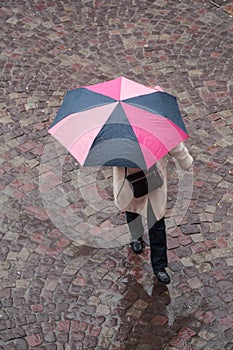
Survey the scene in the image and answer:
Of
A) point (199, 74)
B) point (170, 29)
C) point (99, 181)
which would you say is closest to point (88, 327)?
point (99, 181)

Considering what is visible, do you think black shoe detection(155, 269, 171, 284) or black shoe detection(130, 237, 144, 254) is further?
black shoe detection(130, 237, 144, 254)

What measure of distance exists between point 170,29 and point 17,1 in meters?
2.41

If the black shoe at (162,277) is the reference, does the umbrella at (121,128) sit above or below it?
above

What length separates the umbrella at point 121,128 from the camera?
18.8 ft

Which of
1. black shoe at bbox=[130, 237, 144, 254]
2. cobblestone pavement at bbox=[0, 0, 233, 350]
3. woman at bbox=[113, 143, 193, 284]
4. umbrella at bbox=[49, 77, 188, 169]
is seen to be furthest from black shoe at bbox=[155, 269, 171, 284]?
umbrella at bbox=[49, 77, 188, 169]

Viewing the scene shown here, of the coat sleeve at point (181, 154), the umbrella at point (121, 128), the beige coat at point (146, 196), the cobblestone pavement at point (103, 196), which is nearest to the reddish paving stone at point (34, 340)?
the cobblestone pavement at point (103, 196)

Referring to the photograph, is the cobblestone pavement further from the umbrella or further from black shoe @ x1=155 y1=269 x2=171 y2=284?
the umbrella

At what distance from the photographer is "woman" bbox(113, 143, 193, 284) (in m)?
6.26

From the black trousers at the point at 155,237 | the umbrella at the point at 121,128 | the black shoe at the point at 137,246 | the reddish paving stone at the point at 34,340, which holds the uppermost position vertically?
the umbrella at the point at 121,128

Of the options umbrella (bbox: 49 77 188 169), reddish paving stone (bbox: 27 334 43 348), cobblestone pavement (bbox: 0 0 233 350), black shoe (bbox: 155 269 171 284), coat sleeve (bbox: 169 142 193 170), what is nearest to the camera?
umbrella (bbox: 49 77 188 169)

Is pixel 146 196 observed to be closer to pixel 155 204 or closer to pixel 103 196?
pixel 155 204

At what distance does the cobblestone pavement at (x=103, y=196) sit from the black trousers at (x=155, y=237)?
0.31 metres

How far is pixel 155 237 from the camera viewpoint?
657 centimetres

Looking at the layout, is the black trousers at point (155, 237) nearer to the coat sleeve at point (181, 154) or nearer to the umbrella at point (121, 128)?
the coat sleeve at point (181, 154)
